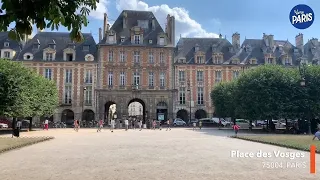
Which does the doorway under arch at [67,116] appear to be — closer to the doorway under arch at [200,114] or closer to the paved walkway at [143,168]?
the doorway under arch at [200,114]

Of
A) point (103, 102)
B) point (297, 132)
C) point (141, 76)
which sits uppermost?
point (141, 76)

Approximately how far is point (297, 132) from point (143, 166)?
28.9 metres

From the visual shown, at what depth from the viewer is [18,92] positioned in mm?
33281

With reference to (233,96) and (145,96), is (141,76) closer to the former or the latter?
(145,96)

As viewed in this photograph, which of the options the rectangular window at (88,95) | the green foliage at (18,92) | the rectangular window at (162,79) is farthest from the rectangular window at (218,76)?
the green foliage at (18,92)

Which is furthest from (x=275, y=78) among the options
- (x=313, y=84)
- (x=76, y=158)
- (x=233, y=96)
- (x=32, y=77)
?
(x=76, y=158)

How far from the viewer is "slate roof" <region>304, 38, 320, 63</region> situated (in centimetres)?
7190

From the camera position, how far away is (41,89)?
4322cm

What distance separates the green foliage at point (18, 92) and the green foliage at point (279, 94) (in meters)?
23.4

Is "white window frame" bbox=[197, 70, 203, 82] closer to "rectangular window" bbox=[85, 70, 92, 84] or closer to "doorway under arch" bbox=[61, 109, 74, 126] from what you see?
"rectangular window" bbox=[85, 70, 92, 84]

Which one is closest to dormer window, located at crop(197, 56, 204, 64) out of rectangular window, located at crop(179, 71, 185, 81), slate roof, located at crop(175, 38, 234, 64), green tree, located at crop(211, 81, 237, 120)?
slate roof, located at crop(175, 38, 234, 64)

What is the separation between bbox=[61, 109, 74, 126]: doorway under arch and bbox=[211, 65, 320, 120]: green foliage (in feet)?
105

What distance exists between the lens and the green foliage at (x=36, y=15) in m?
4.86

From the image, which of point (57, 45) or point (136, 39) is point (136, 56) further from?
point (57, 45)
